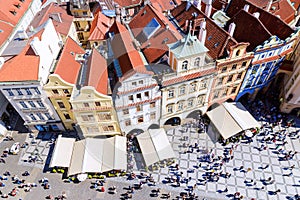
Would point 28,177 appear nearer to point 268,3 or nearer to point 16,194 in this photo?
point 16,194

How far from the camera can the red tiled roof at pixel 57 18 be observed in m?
53.0

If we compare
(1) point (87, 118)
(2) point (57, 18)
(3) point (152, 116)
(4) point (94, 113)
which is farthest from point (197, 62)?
(2) point (57, 18)

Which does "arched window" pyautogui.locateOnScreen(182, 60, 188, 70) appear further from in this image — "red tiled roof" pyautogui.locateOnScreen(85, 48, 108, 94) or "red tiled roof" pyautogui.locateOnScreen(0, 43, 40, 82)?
"red tiled roof" pyautogui.locateOnScreen(0, 43, 40, 82)

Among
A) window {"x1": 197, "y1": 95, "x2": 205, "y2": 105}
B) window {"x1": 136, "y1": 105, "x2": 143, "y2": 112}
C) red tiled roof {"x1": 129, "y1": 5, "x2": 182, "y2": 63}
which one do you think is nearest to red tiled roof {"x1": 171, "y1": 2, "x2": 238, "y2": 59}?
red tiled roof {"x1": 129, "y1": 5, "x2": 182, "y2": 63}

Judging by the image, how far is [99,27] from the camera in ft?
175

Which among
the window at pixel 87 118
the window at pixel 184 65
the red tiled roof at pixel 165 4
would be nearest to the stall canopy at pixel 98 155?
the window at pixel 87 118

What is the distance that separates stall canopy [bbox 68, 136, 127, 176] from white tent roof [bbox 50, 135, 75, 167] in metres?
0.95

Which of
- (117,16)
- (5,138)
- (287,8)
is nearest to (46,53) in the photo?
(117,16)

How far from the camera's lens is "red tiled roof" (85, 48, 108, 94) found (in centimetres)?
3831

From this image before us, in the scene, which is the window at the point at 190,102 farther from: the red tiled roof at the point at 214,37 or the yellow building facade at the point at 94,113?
the yellow building facade at the point at 94,113

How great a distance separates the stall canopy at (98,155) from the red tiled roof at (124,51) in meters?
14.1

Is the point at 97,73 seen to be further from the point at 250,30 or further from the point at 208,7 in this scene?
the point at 250,30

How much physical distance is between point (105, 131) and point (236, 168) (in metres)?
24.9

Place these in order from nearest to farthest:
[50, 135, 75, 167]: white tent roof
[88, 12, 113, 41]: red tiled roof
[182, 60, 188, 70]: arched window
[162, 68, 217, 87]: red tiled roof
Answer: [182, 60, 188, 70]: arched window, [162, 68, 217, 87]: red tiled roof, [50, 135, 75, 167]: white tent roof, [88, 12, 113, 41]: red tiled roof
